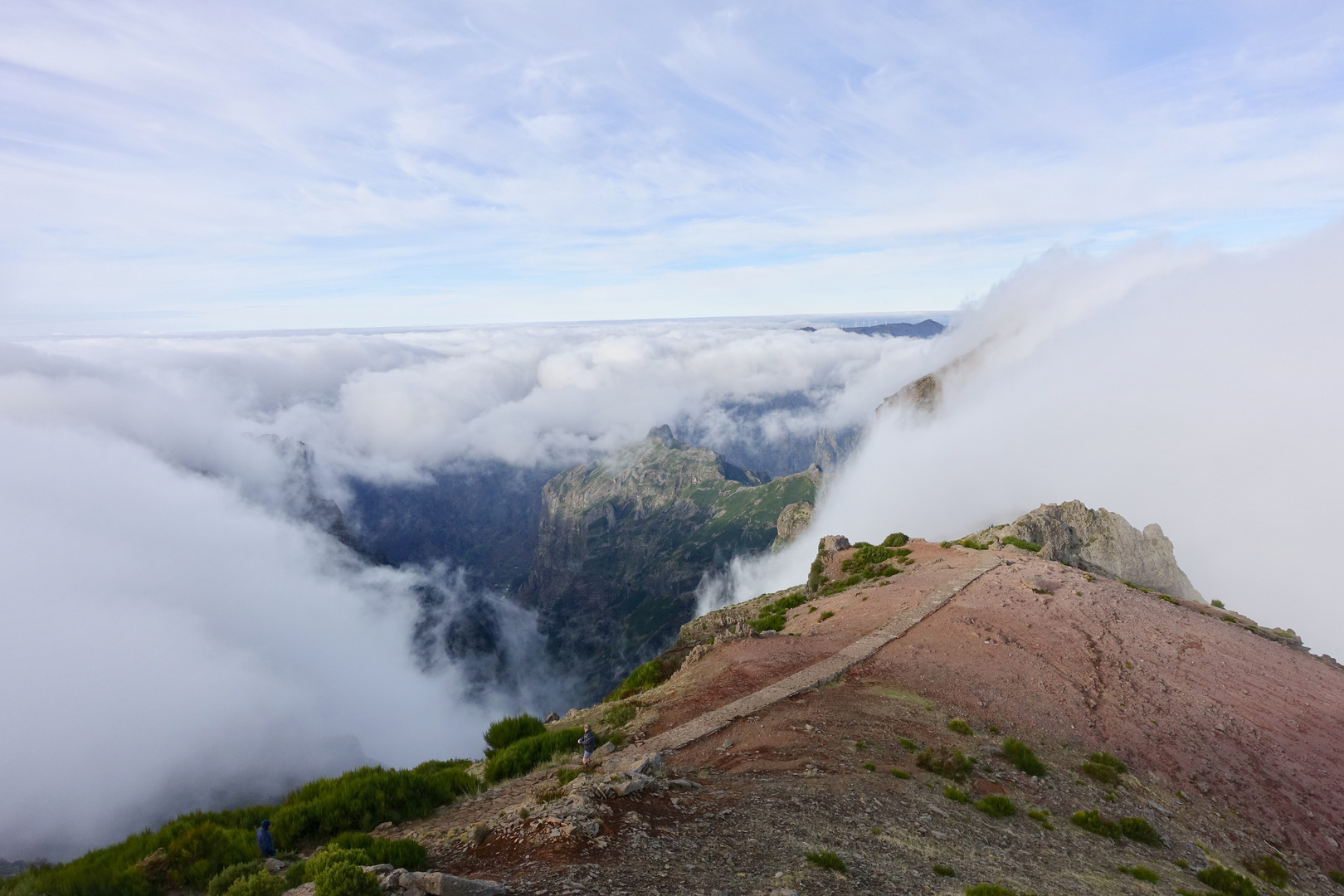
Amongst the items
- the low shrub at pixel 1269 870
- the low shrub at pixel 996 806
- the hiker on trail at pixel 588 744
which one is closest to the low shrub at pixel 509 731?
the hiker on trail at pixel 588 744

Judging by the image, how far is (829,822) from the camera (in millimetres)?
14781

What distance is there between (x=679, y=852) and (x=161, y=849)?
501 inches

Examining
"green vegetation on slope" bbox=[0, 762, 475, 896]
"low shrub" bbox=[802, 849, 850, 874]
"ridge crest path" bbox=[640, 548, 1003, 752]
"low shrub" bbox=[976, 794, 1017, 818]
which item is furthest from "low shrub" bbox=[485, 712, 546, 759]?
"low shrub" bbox=[976, 794, 1017, 818]

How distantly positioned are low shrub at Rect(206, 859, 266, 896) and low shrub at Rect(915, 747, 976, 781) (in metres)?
19.3

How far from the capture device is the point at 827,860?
41.6ft

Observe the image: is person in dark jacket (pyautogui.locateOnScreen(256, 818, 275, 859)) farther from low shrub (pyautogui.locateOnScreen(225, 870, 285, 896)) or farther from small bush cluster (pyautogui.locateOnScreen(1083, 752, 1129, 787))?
small bush cluster (pyautogui.locateOnScreen(1083, 752, 1129, 787))

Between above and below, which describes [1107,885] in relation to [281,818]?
below

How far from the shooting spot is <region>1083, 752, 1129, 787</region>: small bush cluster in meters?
21.2

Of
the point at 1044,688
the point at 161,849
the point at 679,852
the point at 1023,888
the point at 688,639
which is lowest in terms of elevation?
the point at 688,639

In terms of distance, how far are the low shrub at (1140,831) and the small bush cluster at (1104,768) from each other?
2312 millimetres

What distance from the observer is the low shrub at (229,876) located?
12.0 meters

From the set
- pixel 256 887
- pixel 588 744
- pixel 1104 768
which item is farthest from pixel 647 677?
pixel 256 887

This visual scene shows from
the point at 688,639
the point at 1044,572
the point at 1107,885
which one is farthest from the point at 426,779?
the point at 1044,572

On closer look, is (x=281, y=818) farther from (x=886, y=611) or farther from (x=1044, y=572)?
(x=1044, y=572)
